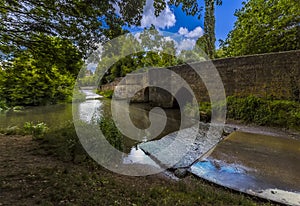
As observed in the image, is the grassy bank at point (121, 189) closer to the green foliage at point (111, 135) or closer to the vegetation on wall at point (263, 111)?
the green foliage at point (111, 135)

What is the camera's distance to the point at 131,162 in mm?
4102

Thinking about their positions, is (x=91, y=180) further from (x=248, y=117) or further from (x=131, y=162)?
(x=248, y=117)

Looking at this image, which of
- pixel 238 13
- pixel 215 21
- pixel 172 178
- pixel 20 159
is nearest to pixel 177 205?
pixel 172 178

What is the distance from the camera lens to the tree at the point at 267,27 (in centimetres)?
898

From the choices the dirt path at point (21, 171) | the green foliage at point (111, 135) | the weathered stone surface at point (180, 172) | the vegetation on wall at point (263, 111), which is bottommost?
the weathered stone surface at point (180, 172)

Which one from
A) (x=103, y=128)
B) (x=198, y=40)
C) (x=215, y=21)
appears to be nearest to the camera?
(x=103, y=128)

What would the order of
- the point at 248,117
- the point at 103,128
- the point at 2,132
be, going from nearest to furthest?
the point at 103,128
the point at 2,132
the point at 248,117

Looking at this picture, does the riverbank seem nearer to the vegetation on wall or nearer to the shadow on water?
the shadow on water

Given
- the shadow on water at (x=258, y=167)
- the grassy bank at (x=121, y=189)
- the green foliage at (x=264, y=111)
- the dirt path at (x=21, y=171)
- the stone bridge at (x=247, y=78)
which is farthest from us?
the stone bridge at (x=247, y=78)

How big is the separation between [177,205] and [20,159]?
10.6 ft

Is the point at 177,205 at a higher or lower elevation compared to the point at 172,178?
higher

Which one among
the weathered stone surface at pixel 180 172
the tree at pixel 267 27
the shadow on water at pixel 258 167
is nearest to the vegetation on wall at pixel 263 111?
the shadow on water at pixel 258 167

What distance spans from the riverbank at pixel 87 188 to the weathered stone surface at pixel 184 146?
0.76 metres

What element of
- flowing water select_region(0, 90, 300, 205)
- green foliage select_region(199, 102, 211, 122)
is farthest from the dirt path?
green foliage select_region(199, 102, 211, 122)
